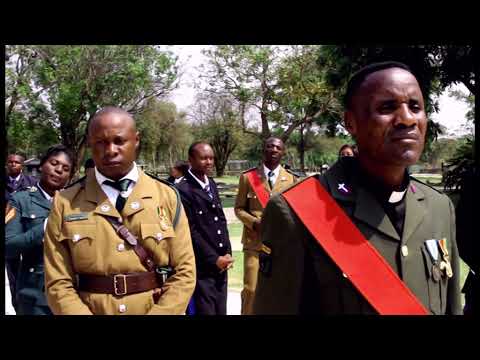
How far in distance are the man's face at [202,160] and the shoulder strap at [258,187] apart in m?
0.92

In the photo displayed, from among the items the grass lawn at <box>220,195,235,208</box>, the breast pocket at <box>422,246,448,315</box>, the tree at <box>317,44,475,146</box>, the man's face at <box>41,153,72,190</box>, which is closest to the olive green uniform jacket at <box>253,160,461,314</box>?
the breast pocket at <box>422,246,448,315</box>

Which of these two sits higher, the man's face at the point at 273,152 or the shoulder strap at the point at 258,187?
the man's face at the point at 273,152

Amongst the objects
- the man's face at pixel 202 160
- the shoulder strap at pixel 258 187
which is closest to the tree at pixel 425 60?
the shoulder strap at pixel 258 187

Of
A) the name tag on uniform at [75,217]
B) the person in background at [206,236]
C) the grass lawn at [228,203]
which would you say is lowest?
the grass lawn at [228,203]

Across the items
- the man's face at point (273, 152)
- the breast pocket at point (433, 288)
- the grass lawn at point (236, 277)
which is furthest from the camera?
the grass lawn at point (236, 277)

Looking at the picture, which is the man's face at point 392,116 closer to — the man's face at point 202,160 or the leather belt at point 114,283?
the leather belt at point 114,283

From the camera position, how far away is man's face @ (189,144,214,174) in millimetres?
4957

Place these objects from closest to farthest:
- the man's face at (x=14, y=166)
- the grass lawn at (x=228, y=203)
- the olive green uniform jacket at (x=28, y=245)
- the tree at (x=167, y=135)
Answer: the olive green uniform jacket at (x=28, y=245)
the man's face at (x=14, y=166)
the grass lawn at (x=228, y=203)
the tree at (x=167, y=135)

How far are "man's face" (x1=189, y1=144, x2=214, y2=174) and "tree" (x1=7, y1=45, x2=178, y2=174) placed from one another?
1334 cm

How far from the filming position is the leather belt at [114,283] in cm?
246

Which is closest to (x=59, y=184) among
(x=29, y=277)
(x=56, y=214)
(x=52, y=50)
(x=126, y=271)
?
(x=29, y=277)

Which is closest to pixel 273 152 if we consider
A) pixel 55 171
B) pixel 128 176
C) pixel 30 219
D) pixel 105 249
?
pixel 55 171

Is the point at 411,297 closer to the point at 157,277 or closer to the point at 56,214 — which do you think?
the point at 157,277

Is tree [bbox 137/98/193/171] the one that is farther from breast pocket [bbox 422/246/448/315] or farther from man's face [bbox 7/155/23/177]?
breast pocket [bbox 422/246/448/315]
